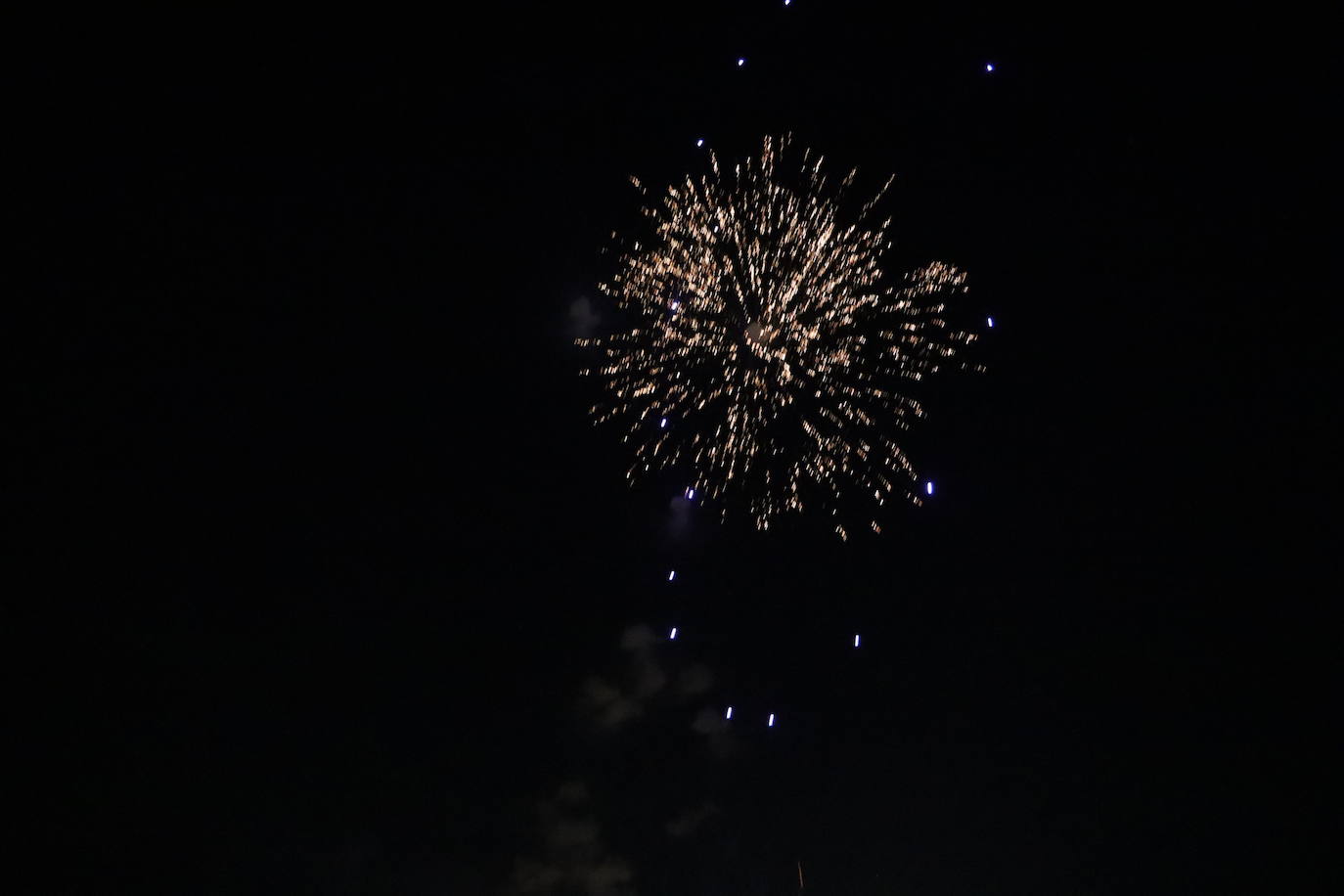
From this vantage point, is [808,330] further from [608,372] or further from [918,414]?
[608,372]

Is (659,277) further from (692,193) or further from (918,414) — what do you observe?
(918,414)

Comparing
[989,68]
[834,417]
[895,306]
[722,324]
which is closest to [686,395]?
[722,324]

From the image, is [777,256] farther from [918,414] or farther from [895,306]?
[918,414]

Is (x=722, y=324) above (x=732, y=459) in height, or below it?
above

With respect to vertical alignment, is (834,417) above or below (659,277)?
below

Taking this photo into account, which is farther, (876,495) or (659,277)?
(876,495)

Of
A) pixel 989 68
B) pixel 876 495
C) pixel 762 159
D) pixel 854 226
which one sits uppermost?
pixel 989 68

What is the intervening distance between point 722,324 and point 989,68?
373 centimetres

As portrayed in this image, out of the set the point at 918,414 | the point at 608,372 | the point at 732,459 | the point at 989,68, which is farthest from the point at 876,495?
the point at 989,68

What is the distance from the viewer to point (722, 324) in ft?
31.2

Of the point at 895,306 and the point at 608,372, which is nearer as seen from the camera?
the point at 895,306

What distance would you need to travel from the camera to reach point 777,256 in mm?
9445

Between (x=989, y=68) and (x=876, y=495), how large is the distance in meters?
4.39

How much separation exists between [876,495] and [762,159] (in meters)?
3.53
